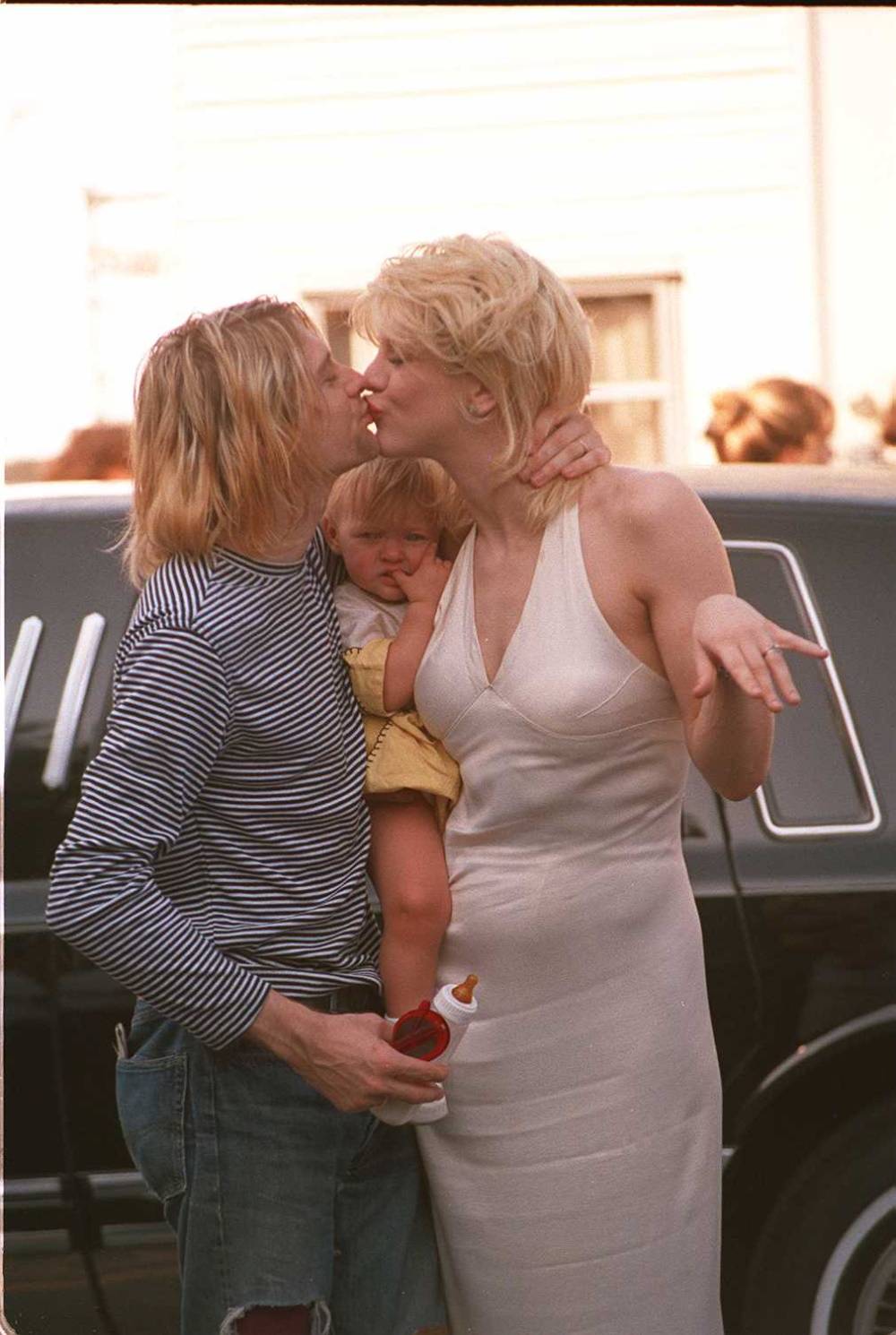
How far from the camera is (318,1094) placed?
6.46 ft

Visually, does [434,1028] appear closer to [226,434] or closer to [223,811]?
[223,811]

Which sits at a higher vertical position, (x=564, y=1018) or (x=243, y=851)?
(x=243, y=851)

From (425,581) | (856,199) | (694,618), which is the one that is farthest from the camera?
(856,199)

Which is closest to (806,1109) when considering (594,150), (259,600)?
(259,600)

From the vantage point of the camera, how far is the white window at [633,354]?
6.82 m

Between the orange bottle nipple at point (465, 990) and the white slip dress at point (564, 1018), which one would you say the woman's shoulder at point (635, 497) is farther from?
the orange bottle nipple at point (465, 990)

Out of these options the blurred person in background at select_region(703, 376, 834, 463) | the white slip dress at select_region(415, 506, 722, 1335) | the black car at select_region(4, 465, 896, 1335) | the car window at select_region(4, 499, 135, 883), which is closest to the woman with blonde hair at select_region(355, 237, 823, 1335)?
the white slip dress at select_region(415, 506, 722, 1335)

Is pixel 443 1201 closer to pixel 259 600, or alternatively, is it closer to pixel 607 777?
pixel 607 777

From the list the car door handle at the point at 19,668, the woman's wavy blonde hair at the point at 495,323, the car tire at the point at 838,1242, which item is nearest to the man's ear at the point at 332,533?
the woman's wavy blonde hair at the point at 495,323

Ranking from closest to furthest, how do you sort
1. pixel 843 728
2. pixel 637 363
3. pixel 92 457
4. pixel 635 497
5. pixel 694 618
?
1. pixel 694 618
2. pixel 635 497
3. pixel 843 728
4. pixel 92 457
5. pixel 637 363

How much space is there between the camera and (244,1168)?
1968 millimetres

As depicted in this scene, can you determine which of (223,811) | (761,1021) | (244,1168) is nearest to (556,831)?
(223,811)

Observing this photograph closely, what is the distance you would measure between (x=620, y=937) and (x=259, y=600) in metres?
0.59

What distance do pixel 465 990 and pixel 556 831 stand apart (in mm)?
217
